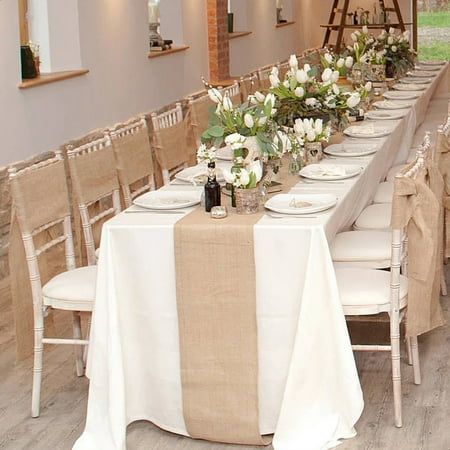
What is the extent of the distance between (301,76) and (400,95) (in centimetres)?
291

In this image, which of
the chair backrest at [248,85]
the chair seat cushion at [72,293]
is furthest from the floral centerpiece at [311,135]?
the chair backrest at [248,85]

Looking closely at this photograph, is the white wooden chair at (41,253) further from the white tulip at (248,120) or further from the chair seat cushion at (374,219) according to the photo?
the chair seat cushion at (374,219)

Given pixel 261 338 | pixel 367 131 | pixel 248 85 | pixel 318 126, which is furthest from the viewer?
pixel 248 85

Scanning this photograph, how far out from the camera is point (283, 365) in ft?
12.9

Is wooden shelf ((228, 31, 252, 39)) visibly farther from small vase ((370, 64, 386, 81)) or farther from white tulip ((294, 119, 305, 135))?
white tulip ((294, 119, 305, 135))

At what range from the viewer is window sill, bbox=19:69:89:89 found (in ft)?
21.4

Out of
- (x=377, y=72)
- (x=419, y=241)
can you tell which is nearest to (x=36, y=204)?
(x=419, y=241)

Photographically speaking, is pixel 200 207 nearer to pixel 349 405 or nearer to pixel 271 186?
pixel 271 186

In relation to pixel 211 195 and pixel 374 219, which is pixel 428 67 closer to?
pixel 374 219

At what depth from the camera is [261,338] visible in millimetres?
3912

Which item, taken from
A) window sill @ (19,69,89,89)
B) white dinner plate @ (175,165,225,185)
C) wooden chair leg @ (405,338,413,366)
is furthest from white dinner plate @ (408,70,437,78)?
wooden chair leg @ (405,338,413,366)

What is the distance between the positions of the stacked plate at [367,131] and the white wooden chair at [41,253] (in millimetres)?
2069

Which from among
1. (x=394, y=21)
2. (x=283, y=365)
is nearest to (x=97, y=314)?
(x=283, y=365)

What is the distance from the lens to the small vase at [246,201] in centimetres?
404
